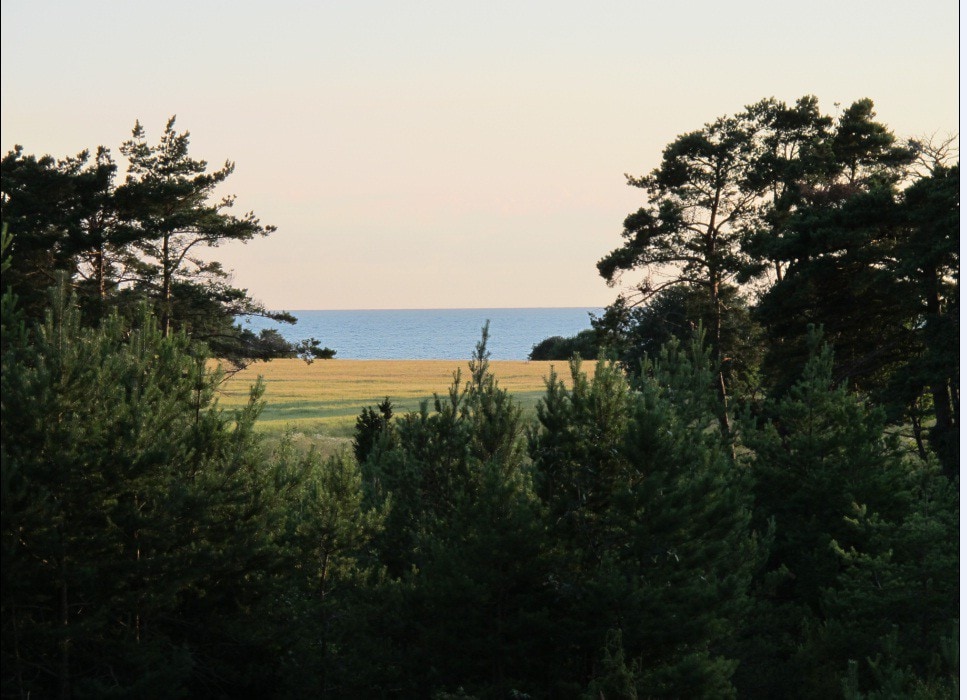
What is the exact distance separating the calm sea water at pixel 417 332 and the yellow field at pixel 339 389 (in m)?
1.22

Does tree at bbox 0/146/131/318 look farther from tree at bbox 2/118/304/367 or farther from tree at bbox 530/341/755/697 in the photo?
tree at bbox 530/341/755/697

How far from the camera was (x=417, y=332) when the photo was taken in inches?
1527

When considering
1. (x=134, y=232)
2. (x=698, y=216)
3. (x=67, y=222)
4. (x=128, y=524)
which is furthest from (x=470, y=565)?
(x=698, y=216)

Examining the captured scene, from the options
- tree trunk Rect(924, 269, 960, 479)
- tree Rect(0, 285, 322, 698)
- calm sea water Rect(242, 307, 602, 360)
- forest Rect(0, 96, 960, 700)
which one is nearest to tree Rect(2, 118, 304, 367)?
calm sea water Rect(242, 307, 602, 360)

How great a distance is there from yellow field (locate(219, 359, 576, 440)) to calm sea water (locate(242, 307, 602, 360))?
4.00ft

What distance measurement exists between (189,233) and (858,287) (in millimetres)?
13200

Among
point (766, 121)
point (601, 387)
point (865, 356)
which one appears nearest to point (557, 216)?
point (601, 387)

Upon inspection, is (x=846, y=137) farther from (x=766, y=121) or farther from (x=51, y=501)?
(x=51, y=501)

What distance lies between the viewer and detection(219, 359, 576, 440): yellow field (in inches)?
1270

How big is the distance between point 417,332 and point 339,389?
482 cm

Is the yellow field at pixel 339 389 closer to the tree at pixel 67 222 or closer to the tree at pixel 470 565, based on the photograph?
the tree at pixel 67 222

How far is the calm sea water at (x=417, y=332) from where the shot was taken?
2567 centimetres

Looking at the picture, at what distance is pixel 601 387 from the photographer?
11727 mm

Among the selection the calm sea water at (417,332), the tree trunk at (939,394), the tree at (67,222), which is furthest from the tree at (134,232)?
the tree trunk at (939,394)
